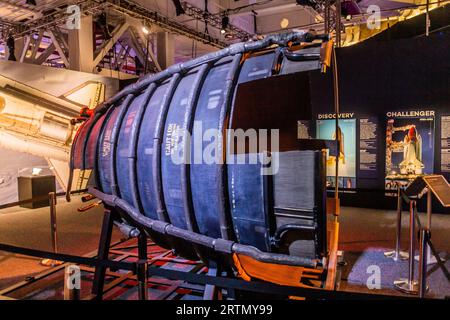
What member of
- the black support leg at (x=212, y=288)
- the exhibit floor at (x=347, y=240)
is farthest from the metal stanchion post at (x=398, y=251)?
the black support leg at (x=212, y=288)

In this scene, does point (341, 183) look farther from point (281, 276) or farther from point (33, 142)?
point (33, 142)

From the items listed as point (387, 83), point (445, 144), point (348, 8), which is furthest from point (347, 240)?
point (348, 8)

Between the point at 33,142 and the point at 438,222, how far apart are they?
Result: 10032 mm

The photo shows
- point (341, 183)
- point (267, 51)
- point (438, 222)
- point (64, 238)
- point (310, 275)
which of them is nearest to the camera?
point (267, 51)

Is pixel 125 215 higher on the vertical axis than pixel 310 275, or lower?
higher

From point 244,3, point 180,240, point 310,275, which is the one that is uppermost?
point 244,3

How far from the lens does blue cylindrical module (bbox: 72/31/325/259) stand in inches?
79.0

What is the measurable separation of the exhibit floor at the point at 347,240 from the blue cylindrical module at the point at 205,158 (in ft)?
9.00

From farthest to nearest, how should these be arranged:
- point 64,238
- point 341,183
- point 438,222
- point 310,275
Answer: point 341,183
point 438,222
point 64,238
point 310,275

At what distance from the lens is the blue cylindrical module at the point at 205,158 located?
6.58 feet

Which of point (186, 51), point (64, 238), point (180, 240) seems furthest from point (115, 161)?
point (186, 51)

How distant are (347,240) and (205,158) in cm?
480

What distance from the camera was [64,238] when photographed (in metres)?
6.48

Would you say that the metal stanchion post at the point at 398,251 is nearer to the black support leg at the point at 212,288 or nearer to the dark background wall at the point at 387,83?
the dark background wall at the point at 387,83
